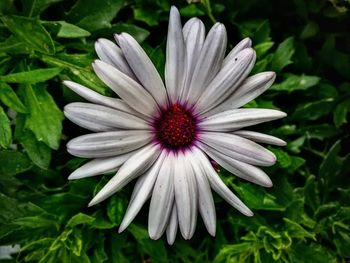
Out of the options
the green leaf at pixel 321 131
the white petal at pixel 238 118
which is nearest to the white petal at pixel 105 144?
Result: the white petal at pixel 238 118

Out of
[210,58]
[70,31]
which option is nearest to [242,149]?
[210,58]

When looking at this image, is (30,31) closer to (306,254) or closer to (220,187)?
(220,187)

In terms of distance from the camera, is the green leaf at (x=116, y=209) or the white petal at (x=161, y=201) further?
the green leaf at (x=116, y=209)

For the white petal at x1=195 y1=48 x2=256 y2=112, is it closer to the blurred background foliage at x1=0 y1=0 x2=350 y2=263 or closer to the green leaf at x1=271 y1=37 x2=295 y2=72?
the blurred background foliage at x1=0 y1=0 x2=350 y2=263

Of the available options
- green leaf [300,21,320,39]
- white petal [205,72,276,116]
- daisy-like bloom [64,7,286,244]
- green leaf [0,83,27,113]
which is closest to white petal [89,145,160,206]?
daisy-like bloom [64,7,286,244]

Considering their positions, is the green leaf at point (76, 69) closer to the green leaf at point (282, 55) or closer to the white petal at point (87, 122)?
the white petal at point (87, 122)

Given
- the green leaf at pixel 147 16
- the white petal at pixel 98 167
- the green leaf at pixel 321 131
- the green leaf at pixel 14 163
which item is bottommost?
the green leaf at pixel 321 131

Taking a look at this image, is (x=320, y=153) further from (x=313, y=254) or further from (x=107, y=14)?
(x=107, y=14)
